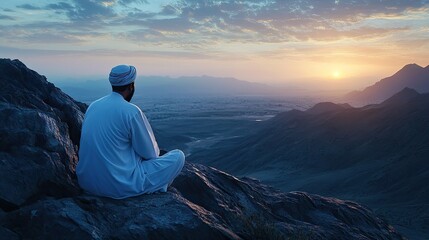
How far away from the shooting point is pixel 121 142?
5070 millimetres

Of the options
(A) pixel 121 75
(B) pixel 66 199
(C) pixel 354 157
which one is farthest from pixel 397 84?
(B) pixel 66 199

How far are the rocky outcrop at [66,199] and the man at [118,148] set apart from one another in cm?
18

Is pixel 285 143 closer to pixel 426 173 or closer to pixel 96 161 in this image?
pixel 426 173

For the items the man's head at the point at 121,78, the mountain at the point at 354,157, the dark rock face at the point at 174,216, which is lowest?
the mountain at the point at 354,157

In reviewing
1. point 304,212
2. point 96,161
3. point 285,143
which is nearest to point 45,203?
point 96,161

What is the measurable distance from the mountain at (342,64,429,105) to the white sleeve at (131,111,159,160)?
414 feet

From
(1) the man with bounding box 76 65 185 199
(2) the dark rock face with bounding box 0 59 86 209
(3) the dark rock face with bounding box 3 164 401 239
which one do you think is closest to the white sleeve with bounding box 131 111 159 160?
(1) the man with bounding box 76 65 185 199

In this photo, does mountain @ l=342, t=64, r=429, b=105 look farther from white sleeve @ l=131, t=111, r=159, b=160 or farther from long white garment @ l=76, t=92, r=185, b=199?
long white garment @ l=76, t=92, r=185, b=199

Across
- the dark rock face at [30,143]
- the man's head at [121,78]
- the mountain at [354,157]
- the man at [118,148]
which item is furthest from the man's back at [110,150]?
the mountain at [354,157]

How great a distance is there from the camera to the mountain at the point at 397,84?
12600cm

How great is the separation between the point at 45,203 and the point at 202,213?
6.39ft

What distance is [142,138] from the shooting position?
5.13m

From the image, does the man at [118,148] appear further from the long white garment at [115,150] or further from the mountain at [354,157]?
the mountain at [354,157]

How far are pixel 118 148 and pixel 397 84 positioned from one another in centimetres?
14981
